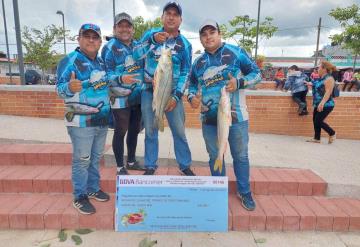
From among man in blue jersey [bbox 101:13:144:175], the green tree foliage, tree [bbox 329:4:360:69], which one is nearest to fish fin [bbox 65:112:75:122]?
man in blue jersey [bbox 101:13:144:175]

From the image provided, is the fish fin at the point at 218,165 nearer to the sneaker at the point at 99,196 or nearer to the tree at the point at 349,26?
the sneaker at the point at 99,196

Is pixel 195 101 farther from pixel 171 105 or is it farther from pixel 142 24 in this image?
pixel 142 24

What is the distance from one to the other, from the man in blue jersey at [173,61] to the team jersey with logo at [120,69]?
9cm

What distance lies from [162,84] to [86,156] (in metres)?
1.03

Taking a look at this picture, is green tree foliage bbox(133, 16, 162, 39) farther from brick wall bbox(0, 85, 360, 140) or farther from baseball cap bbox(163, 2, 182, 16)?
baseball cap bbox(163, 2, 182, 16)

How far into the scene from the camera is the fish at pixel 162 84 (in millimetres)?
2746

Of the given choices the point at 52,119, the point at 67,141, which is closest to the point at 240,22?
the point at 52,119

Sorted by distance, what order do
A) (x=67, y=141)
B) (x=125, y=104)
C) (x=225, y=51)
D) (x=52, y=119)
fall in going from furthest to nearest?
(x=52, y=119) < (x=67, y=141) < (x=125, y=104) < (x=225, y=51)

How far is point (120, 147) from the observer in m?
3.51

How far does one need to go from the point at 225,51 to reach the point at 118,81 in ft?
3.74

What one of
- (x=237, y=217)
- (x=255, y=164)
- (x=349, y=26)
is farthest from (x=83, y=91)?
(x=349, y=26)

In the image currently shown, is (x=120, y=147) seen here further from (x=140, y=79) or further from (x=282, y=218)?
(x=282, y=218)

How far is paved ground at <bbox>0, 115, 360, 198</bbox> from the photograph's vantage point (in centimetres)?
380

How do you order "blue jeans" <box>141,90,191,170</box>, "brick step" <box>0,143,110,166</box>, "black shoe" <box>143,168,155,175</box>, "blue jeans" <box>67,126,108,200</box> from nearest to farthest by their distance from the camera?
"blue jeans" <box>67,126,108,200</box>
"blue jeans" <box>141,90,191,170</box>
"black shoe" <box>143,168,155,175</box>
"brick step" <box>0,143,110,166</box>
